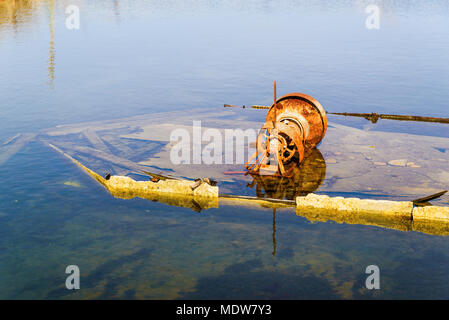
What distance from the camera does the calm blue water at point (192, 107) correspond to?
16562 mm

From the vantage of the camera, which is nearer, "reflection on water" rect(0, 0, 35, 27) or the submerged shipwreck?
the submerged shipwreck

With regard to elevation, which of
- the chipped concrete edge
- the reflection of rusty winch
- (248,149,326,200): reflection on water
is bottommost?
the chipped concrete edge

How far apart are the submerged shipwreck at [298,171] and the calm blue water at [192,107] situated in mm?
766

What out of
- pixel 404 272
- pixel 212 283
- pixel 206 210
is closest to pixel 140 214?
pixel 206 210

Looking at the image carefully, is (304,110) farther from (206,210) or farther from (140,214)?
(140,214)

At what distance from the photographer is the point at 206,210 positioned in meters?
21.3

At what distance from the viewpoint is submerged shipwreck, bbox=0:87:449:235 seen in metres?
20.4

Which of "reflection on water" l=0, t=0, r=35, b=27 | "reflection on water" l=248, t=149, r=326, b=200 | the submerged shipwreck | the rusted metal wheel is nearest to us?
the submerged shipwreck

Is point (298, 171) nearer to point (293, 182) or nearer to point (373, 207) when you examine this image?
point (293, 182)

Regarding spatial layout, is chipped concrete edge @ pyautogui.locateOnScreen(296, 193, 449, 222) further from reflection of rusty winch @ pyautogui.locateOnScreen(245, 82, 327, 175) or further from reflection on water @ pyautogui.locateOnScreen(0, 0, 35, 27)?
reflection on water @ pyautogui.locateOnScreen(0, 0, 35, 27)

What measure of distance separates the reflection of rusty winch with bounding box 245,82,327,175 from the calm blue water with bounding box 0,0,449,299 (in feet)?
13.5

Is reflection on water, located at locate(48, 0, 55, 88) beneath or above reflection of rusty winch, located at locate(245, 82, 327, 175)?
above

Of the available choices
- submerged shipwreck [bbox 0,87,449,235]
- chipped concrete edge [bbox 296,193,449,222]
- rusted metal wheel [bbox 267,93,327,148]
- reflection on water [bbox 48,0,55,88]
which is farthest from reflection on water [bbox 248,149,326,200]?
reflection on water [bbox 48,0,55,88]

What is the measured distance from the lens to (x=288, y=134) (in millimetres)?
24500
